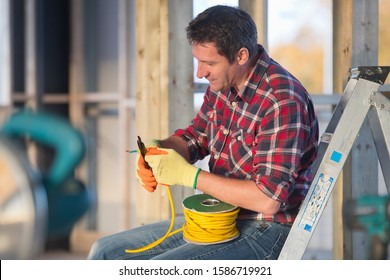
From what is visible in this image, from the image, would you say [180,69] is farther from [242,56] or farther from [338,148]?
[338,148]

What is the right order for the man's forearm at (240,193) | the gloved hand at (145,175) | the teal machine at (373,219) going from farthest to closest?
the teal machine at (373,219)
the gloved hand at (145,175)
the man's forearm at (240,193)

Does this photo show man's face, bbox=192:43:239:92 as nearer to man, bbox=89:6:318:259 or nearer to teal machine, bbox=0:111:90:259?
man, bbox=89:6:318:259

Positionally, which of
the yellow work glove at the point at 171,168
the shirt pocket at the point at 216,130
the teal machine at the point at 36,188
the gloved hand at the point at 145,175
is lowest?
the teal machine at the point at 36,188

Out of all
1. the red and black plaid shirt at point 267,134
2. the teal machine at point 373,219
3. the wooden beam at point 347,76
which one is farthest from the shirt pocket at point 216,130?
the teal machine at point 373,219

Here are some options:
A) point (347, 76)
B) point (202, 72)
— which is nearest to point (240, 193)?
point (202, 72)

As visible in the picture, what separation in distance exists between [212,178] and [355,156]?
100cm

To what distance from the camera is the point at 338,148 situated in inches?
69.3

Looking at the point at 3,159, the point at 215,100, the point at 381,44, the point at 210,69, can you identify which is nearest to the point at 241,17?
the point at 210,69

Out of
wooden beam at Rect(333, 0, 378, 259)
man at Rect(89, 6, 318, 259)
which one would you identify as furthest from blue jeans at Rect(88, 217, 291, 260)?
wooden beam at Rect(333, 0, 378, 259)

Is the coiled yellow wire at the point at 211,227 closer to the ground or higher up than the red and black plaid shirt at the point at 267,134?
closer to the ground

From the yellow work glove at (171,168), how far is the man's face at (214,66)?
0.24 metres

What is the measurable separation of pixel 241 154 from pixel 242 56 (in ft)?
0.94

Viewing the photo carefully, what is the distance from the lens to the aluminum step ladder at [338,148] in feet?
5.71

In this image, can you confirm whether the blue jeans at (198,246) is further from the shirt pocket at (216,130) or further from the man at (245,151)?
the shirt pocket at (216,130)
